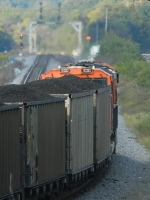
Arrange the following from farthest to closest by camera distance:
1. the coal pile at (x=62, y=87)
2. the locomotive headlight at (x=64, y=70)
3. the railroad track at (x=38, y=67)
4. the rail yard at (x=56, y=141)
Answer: the railroad track at (x=38, y=67) → the locomotive headlight at (x=64, y=70) → the coal pile at (x=62, y=87) → the rail yard at (x=56, y=141)

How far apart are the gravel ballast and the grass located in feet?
4.45

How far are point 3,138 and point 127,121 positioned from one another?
20.6 m

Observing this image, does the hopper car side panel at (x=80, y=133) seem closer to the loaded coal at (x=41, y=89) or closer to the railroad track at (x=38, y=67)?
the loaded coal at (x=41, y=89)

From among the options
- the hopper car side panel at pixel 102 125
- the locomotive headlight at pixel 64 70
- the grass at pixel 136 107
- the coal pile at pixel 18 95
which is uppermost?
the coal pile at pixel 18 95

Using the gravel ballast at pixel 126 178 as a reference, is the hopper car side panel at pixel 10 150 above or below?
above

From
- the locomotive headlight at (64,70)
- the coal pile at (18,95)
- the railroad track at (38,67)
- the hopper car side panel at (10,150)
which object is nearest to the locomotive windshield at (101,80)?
the locomotive headlight at (64,70)

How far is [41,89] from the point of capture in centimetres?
1323

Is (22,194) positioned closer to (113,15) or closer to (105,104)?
(105,104)

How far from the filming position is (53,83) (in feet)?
45.0

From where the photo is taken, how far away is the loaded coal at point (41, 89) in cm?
1100

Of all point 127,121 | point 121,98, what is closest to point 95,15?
point 121,98

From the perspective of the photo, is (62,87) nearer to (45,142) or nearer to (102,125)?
(102,125)

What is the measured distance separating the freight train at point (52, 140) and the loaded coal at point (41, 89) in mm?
21

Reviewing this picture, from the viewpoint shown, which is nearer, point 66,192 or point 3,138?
point 3,138
